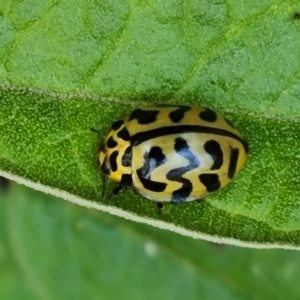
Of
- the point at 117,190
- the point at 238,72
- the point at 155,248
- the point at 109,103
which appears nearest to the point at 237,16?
the point at 238,72

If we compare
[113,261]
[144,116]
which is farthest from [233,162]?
[113,261]

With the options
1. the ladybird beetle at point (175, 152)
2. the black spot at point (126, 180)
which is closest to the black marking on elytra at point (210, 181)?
the ladybird beetle at point (175, 152)

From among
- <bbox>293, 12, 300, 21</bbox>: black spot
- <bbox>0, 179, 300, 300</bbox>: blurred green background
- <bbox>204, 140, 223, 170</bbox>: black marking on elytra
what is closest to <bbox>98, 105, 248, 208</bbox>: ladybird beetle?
<bbox>204, 140, 223, 170</bbox>: black marking on elytra

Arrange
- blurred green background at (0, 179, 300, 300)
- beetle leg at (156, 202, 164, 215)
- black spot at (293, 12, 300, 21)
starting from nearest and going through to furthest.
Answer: black spot at (293, 12, 300, 21) → beetle leg at (156, 202, 164, 215) → blurred green background at (0, 179, 300, 300)

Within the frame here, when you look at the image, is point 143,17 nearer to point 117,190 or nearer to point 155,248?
point 117,190

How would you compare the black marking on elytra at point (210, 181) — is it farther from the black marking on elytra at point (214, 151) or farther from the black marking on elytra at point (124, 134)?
the black marking on elytra at point (124, 134)

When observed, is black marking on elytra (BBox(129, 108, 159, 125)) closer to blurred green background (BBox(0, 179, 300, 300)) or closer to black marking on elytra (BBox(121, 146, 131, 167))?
black marking on elytra (BBox(121, 146, 131, 167))

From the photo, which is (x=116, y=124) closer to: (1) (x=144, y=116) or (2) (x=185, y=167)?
(1) (x=144, y=116)
